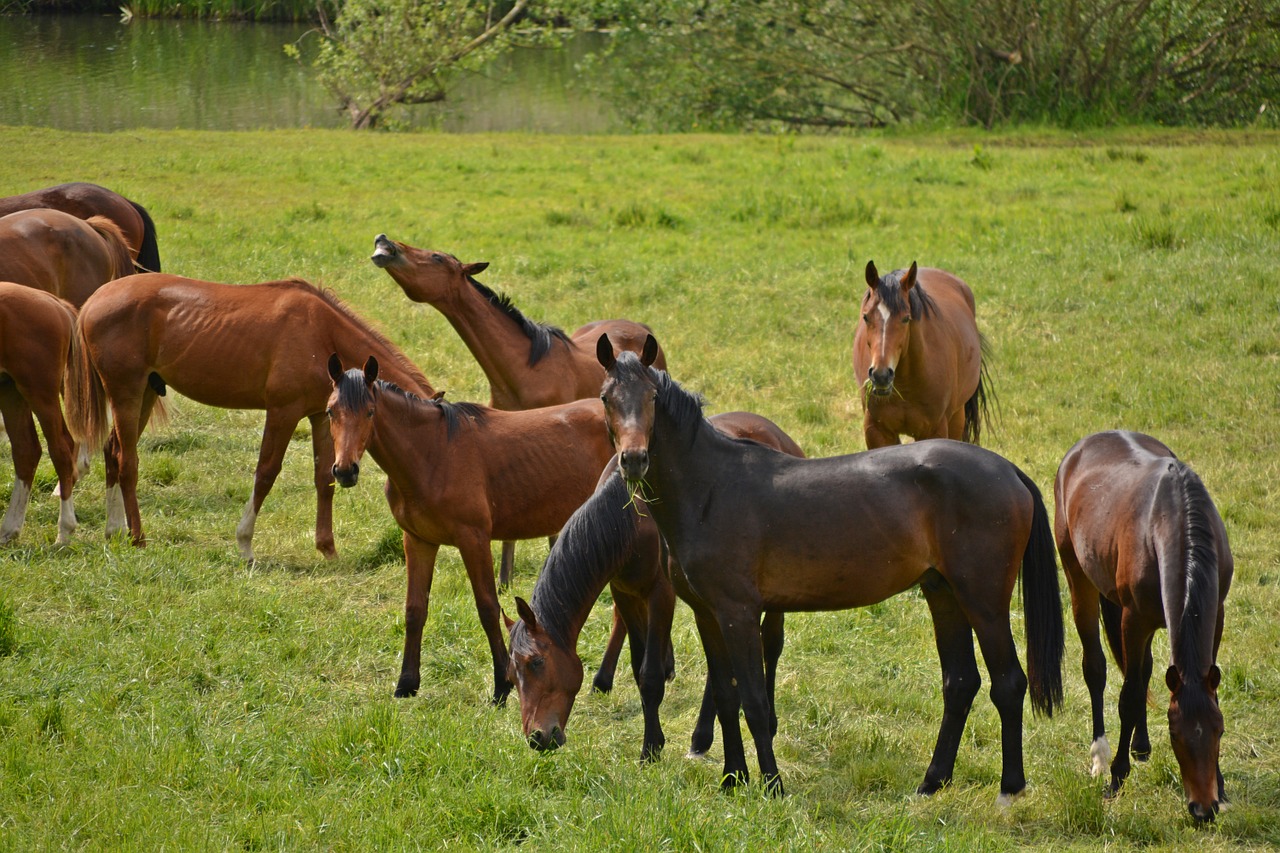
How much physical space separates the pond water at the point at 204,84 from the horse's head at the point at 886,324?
18288mm

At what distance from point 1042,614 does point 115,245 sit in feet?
27.6

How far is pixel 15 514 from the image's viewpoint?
7516 millimetres

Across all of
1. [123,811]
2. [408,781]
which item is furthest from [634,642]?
[123,811]

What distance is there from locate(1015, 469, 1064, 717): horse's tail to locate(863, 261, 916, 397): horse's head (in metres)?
2.21

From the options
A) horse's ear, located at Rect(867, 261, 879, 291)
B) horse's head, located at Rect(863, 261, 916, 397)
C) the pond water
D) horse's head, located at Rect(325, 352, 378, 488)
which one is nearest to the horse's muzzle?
horse's head, located at Rect(325, 352, 378, 488)

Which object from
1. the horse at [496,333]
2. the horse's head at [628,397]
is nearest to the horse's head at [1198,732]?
the horse's head at [628,397]

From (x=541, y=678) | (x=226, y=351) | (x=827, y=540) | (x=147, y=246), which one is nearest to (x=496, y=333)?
(x=226, y=351)

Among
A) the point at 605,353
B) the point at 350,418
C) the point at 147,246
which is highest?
the point at 605,353

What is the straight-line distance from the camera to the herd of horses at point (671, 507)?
4.69m

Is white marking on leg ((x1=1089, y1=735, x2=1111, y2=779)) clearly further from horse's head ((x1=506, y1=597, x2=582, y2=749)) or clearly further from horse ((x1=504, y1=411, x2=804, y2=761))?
horse's head ((x1=506, y1=597, x2=582, y2=749))

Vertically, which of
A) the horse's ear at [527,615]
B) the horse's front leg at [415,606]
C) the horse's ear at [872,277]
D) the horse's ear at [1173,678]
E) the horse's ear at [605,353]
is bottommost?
the horse's front leg at [415,606]

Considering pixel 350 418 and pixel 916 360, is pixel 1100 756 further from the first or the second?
pixel 350 418

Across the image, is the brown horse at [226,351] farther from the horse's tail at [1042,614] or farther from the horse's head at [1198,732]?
the horse's head at [1198,732]

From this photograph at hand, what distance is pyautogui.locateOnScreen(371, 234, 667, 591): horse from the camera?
7.42m
